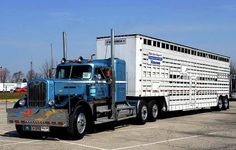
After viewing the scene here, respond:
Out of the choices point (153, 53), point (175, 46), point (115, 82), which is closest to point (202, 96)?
point (175, 46)

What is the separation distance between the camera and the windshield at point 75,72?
Answer: 47.6 feet

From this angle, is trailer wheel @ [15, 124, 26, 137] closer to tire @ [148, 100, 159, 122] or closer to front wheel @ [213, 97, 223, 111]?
tire @ [148, 100, 159, 122]

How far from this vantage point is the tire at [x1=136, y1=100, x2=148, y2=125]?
1731 centimetres

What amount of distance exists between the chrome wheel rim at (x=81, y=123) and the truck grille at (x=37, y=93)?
48.8 inches

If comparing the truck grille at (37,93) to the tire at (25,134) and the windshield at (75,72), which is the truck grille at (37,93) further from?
the windshield at (75,72)

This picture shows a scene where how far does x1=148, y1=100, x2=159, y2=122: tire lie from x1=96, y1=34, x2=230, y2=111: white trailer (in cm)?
36

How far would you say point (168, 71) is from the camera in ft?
65.3

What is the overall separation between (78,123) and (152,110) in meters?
6.44

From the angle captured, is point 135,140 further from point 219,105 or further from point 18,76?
point 18,76

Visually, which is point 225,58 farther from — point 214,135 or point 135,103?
point 214,135

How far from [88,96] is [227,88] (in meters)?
17.2

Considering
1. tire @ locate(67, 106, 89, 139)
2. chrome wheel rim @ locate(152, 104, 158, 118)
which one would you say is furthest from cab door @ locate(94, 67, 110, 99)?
chrome wheel rim @ locate(152, 104, 158, 118)

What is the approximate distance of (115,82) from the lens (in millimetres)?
16125

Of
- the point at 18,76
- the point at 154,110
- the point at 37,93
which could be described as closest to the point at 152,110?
the point at 154,110
